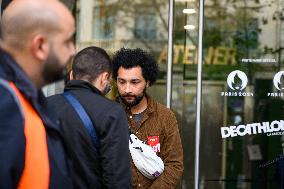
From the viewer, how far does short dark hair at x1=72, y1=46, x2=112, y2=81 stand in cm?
323

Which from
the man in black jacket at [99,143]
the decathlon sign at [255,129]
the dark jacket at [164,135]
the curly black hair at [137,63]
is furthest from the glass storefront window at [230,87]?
the man in black jacket at [99,143]

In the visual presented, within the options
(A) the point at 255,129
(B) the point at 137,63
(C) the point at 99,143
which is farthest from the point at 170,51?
(C) the point at 99,143

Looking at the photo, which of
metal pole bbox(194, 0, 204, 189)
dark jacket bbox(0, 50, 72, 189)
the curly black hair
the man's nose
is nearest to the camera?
dark jacket bbox(0, 50, 72, 189)

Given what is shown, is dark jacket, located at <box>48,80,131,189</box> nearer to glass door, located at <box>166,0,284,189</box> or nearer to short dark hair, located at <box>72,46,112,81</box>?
short dark hair, located at <box>72,46,112,81</box>

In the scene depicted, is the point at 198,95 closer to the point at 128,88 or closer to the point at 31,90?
the point at 128,88

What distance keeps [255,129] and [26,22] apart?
18.3 feet

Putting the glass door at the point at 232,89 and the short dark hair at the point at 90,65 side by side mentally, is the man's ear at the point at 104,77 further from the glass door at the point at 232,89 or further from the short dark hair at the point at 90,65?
the glass door at the point at 232,89

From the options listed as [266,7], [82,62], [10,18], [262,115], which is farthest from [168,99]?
[10,18]

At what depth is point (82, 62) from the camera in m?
3.27

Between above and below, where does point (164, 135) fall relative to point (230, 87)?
below

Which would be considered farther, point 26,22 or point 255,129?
point 255,129

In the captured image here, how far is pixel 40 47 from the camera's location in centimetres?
187

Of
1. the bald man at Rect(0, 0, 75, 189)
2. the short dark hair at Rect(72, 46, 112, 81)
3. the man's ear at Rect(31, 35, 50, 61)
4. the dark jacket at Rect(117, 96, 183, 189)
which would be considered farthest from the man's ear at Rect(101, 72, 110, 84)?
the man's ear at Rect(31, 35, 50, 61)

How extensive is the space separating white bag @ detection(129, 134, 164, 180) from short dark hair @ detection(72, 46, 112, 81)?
2.57 feet
